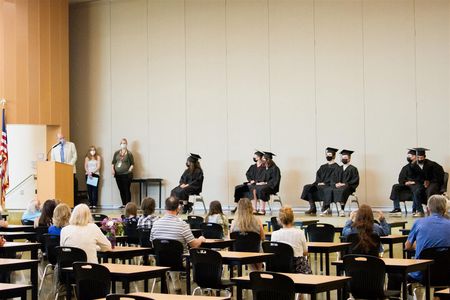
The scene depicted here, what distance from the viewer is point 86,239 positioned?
865cm

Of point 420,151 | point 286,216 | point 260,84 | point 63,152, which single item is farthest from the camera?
point 63,152

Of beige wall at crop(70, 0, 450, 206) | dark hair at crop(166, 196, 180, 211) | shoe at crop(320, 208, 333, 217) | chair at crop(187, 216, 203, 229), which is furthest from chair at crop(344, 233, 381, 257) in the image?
beige wall at crop(70, 0, 450, 206)

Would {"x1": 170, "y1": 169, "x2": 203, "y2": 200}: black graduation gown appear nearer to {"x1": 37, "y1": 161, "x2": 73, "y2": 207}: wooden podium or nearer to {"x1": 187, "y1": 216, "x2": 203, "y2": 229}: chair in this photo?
{"x1": 37, "y1": 161, "x2": 73, "y2": 207}: wooden podium

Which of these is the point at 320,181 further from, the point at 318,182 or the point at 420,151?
the point at 420,151

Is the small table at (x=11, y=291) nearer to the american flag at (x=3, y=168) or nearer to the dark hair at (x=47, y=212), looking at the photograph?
the dark hair at (x=47, y=212)

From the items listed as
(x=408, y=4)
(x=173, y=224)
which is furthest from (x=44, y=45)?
(x=173, y=224)

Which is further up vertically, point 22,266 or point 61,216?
point 61,216

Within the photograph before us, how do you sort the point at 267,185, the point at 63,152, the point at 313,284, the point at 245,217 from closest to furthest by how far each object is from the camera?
the point at 313,284 < the point at 245,217 < the point at 267,185 < the point at 63,152

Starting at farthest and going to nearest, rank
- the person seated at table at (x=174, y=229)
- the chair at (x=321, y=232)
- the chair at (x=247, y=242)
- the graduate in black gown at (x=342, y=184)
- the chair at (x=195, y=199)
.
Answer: the chair at (x=195, y=199)
the graduate in black gown at (x=342, y=184)
the chair at (x=321, y=232)
the chair at (x=247, y=242)
the person seated at table at (x=174, y=229)

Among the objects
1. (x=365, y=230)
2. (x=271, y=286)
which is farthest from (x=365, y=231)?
(x=271, y=286)

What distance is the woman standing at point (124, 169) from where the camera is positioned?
20266 mm

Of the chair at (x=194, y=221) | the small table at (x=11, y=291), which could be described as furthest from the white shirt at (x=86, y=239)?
the chair at (x=194, y=221)

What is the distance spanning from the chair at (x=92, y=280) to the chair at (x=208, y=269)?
1.47 meters

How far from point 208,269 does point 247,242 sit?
172cm
